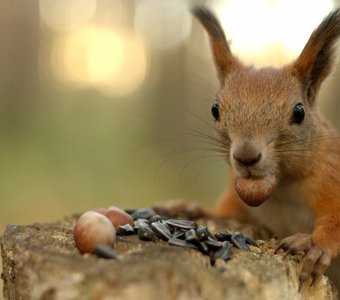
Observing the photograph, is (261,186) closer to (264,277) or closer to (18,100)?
(264,277)

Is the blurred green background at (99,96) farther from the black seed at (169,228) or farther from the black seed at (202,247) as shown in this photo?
the black seed at (202,247)

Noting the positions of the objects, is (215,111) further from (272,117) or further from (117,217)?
(117,217)

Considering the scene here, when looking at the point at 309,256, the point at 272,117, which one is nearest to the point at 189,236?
the point at 309,256

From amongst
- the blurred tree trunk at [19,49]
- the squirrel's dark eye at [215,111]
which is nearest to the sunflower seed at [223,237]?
the squirrel's dark eye at [215,111]

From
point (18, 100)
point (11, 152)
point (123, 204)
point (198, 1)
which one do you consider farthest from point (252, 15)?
point (18, 100)

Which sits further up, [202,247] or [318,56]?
[318,56]

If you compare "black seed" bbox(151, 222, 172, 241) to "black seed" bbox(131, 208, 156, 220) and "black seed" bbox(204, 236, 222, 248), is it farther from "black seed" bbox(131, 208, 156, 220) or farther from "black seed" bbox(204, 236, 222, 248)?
"black seed" bbox(131, 208, 156, 220)
